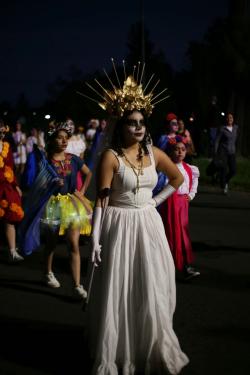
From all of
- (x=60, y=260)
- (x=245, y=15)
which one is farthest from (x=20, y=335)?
A: (x=245, y=15)

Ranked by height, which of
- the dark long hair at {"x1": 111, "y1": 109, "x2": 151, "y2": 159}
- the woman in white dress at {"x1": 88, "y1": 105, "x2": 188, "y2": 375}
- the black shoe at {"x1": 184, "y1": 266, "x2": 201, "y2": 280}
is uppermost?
the dark long hair at {"x1": 111, "y1": 109, "x2": 151, "y2": 159}

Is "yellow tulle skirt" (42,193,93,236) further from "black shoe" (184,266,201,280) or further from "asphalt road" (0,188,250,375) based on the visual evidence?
"black shoe" (184,266,201,280)

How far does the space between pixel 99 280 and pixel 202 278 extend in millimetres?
2874

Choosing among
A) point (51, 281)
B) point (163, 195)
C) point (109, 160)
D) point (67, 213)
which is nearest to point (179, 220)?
point (67, 213)

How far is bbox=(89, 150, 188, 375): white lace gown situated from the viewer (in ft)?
13.9

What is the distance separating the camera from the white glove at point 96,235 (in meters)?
4.31

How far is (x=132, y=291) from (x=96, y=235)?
1.62 ft

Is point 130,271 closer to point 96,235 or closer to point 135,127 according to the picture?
point 96,235

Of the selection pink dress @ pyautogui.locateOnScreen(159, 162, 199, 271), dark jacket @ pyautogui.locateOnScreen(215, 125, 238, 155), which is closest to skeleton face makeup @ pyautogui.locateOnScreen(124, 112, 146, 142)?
pink dress @ pyautogui.locateOnScreen(159, 162, 199, 271)

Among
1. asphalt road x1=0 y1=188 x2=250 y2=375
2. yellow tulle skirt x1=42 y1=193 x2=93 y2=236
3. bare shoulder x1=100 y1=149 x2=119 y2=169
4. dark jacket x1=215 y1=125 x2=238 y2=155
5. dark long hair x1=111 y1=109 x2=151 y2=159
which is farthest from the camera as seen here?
dark jacket x1=215 y1=125 x2=238 y2=155

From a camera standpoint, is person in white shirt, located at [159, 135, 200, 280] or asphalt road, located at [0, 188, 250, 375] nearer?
asphalt road, located at [0, 188, 250, 375]

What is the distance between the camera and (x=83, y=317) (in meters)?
5.66

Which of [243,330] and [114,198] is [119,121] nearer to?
[114,198]

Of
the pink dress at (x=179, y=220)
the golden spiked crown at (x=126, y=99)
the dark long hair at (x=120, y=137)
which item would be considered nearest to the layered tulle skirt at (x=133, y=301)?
the dark long hair at (x=120, y=137)
